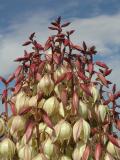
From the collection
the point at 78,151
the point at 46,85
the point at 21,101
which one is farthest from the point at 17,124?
the point at 78,151

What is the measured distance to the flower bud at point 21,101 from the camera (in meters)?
2.59

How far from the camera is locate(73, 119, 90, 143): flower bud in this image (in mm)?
2418

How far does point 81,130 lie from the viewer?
7.93 feet

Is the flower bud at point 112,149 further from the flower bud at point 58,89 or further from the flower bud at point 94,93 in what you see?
the flower bud at point 58,89

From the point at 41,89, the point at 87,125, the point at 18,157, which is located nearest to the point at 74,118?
the point at 87,125

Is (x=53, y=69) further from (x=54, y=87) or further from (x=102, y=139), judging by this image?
(x=102, y=139)

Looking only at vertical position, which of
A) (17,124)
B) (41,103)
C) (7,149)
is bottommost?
(7,149)

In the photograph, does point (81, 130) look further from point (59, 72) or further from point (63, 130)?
point (59, 72)

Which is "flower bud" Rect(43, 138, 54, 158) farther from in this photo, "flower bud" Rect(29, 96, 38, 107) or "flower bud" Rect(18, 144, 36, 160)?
"flower bud" Rect(29, 96, 38, 107)

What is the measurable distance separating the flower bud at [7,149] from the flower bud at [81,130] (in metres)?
0.42

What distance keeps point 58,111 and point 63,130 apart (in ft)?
0.55

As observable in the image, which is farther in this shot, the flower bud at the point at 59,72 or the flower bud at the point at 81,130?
the flower bud at the point at 59,72

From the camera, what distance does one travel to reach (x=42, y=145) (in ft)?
8.22

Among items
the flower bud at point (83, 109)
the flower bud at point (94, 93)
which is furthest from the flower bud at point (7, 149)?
the flower bud at point (94, 93)
